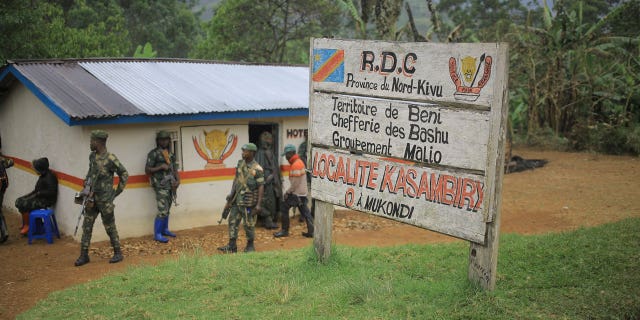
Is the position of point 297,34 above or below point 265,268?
above

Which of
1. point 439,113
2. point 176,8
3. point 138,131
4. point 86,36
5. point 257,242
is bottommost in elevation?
point 257,242

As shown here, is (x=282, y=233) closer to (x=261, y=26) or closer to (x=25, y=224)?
(x=25, y=224)

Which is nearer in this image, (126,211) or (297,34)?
(126,211)

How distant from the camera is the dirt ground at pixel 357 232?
7871mm

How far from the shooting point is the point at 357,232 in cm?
1096

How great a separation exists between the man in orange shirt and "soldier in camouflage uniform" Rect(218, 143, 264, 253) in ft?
4.86

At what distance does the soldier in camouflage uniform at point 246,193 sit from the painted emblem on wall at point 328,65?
255 cm

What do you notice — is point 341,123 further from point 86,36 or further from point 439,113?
point 86,36

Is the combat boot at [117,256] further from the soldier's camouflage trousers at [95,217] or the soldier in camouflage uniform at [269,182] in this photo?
the soldier in camouflage uniform at [269,182]

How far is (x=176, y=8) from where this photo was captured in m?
31.5

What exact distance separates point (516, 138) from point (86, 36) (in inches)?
557

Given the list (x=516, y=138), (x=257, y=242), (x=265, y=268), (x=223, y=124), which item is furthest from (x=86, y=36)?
(x=516, y=138)

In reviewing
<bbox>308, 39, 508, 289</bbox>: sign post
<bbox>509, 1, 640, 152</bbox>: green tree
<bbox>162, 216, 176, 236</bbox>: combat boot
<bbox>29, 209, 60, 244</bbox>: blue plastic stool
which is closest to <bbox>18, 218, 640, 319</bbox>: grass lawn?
<bbox>308, 39, 508, 289</bbox>: sign post

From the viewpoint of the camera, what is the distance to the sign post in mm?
4906
